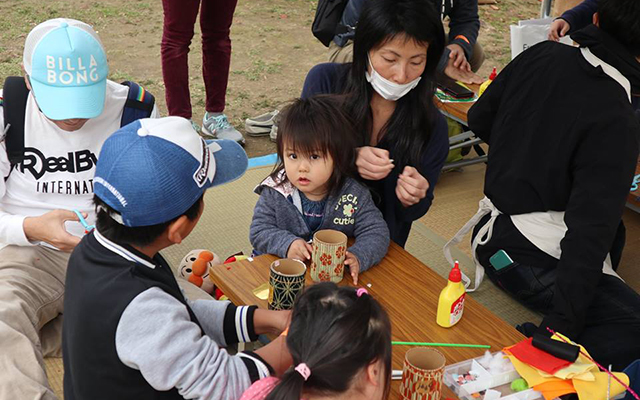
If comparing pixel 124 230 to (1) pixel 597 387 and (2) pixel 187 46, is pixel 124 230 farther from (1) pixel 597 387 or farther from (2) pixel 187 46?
(2) pixel 187 46

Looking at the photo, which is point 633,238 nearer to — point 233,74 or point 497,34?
point 233,74

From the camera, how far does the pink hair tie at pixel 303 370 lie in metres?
1.16

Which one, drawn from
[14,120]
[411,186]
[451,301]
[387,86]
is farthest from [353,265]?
[14,120]

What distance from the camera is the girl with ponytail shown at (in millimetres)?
1190

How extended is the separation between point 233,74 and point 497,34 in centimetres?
333

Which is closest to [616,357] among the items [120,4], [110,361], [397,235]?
[397,235]

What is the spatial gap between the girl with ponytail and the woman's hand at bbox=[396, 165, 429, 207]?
0.98m

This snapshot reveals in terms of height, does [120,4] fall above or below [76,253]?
below

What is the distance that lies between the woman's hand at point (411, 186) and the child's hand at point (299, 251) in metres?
0.47

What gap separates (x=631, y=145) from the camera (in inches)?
88.2

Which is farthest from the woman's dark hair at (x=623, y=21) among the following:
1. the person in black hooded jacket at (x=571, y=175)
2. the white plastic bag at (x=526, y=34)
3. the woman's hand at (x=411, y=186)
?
the white plastic bag at (x=526, y=34)

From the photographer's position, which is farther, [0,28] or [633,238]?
[0,28]

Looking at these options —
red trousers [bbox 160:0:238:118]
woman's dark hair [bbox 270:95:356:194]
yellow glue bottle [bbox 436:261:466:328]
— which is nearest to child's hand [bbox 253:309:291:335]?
yellow glue bottle [bbox 436:261:466:328]

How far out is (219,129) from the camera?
14.0 feet
